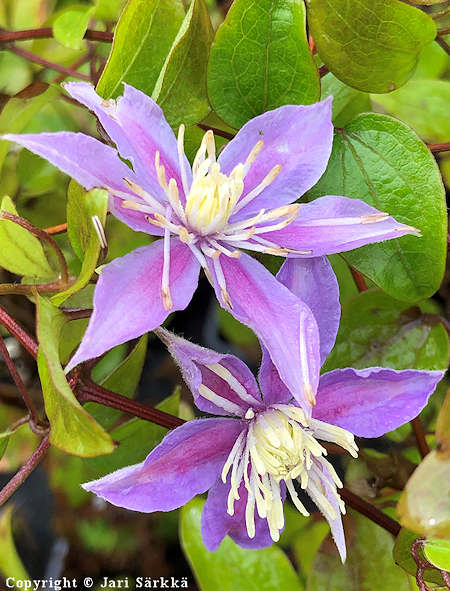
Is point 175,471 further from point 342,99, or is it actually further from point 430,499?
point 342,99

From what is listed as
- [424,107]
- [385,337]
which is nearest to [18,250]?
[385,337]

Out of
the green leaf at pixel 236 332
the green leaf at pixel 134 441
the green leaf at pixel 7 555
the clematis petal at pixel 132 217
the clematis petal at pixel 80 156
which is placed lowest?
the green leaf at pixel 236 332

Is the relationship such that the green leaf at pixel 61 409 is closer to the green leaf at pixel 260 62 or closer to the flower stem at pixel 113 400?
the flower stem at pixel 113 400

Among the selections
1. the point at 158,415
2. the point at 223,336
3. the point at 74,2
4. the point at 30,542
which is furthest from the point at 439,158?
the point at 30,542

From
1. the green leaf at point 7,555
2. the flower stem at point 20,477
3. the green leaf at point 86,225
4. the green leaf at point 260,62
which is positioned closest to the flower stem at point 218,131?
the green leaf at point 260,62

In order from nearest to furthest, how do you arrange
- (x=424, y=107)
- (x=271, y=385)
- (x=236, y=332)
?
(x=271, y=385) < (x=424, y=107) < (x=236, y=332)

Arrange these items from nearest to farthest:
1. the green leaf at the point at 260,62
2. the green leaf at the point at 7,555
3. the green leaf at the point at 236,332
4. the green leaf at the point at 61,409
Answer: the green leaf at the point at 61,409, the green leaf at the point at 260,62, the green leaf at the point at 7,555, the green leaf at the point at 236,332
